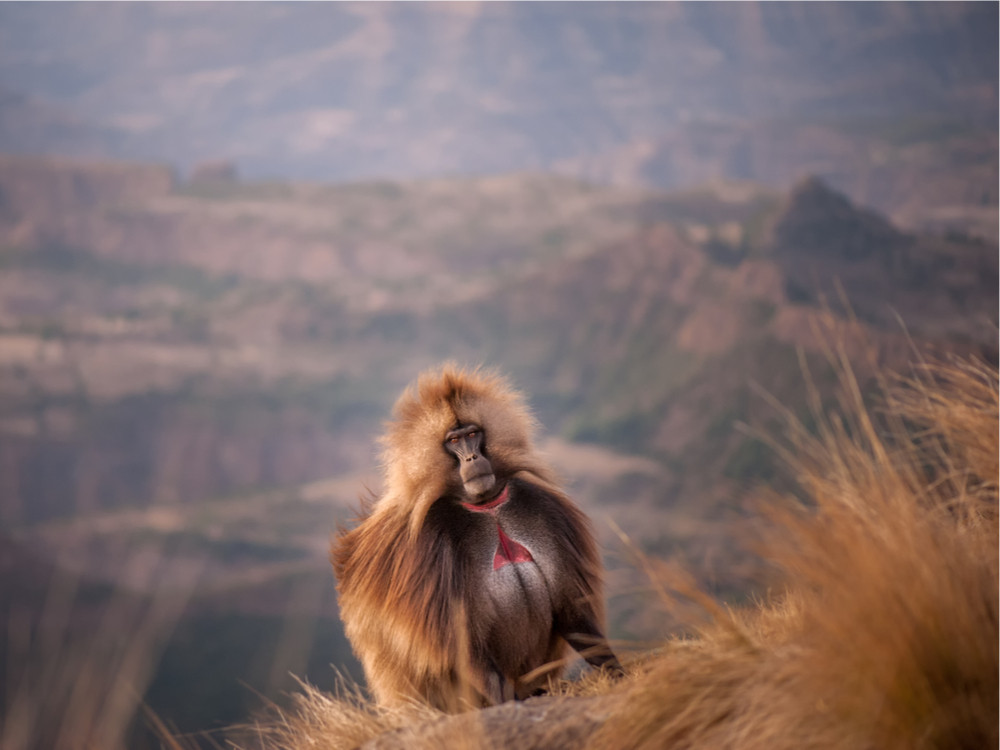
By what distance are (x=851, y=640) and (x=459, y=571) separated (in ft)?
6.22

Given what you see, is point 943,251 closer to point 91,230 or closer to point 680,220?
point 680,220

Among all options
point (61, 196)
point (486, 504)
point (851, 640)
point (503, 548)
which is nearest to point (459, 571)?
point (503, 548)

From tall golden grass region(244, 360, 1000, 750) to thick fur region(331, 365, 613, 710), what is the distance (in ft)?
1.45

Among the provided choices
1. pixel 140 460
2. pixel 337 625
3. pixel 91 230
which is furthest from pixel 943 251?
pixel 91 230

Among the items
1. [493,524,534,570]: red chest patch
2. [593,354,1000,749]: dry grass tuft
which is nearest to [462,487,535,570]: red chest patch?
[493,524,534,570]: red chest patch

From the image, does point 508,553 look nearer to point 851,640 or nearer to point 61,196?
point 851,640

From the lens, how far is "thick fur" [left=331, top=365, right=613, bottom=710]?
3947 mm

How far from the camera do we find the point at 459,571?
4016mm

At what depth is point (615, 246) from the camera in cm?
4447

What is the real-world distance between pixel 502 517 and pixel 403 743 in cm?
114

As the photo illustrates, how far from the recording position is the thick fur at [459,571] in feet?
13.0

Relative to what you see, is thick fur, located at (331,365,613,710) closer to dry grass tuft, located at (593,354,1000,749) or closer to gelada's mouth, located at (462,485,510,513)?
gelada's mouth, located at (462,485,510,513)

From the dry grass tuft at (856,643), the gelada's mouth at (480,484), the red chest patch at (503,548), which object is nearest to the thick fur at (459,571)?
the red chest patch at (503,548)

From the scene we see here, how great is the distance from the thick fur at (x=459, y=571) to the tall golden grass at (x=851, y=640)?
443 mm
